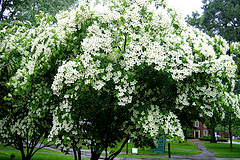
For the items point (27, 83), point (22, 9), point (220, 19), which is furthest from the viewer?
point (220, 19)

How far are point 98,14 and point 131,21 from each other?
3.85 feet

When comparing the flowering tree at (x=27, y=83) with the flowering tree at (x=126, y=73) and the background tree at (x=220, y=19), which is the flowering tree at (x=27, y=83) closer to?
the flowering tree at (x=126, y=73)

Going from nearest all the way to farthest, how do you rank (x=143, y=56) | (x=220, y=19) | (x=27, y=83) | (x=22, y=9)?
(x=143, y=56) → (x=27, y=83) → (x=22, y=9) → (x=220, y=19)

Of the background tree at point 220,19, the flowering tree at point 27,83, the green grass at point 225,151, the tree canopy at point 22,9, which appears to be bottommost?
the green grass at point 225,151

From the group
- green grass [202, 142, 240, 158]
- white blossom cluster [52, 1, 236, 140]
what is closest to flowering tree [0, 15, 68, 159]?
white blossom cluster [52, 1, 236, 140]

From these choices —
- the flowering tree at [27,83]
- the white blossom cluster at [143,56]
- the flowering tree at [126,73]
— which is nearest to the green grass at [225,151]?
the flowering tree at [126,73]

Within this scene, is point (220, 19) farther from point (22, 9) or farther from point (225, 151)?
point (22, 9)

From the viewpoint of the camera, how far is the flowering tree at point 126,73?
6594 mm

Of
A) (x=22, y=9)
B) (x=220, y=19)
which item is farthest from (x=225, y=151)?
(x=22, y=9)

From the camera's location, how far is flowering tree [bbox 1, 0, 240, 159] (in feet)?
21.6

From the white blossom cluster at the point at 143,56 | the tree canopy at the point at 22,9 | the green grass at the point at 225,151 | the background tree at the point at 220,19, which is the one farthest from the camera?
the background tree at the point at 220,19

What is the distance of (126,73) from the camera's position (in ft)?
21.9

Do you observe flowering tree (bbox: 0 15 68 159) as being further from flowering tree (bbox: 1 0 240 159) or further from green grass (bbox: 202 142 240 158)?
green grass (bbox: 202 142 240 158)

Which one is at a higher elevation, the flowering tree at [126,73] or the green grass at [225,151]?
the flowering tree at [126,73]
